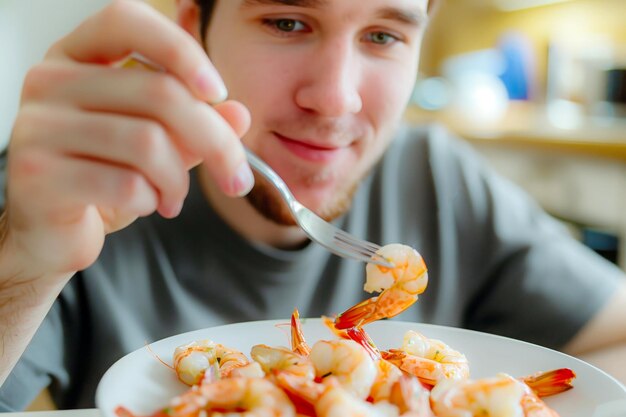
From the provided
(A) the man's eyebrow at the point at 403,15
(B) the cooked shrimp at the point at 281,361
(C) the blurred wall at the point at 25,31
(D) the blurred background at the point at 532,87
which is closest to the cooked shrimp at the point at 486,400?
(B) the cooked shrimp at the point at 281,361

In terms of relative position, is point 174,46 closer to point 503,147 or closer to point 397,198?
point 397,198

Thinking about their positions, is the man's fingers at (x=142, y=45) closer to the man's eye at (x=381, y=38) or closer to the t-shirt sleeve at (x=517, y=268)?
the man's eye at (x=381, y=38)

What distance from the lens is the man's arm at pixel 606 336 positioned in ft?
4.43

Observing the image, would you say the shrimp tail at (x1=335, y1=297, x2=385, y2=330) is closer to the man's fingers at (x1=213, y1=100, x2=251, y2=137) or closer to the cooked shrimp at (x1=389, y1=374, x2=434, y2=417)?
the cooked shrimp at (x1=389, y1=374, x2=434, y2=417)

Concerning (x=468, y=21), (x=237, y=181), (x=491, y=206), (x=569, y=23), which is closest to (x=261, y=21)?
(x=237, y=181)

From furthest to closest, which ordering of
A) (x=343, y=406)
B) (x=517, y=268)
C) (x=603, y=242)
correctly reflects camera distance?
Answer: (x=603, y=242) → (x=517, y=268) → (x=343, y=406)

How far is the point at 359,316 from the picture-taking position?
0.76 meters

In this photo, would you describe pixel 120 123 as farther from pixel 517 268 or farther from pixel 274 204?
pixel 517 268

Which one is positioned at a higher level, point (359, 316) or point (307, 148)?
point (307, 148)

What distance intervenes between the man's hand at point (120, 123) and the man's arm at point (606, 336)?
3.32ft

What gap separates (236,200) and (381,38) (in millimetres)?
456

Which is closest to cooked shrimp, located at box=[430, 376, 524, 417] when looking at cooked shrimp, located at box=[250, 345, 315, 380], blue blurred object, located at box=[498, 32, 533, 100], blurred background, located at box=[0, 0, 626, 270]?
cooked shrimp, located at box=[250, 345, 315, 380]

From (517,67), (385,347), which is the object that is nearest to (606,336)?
(385,347)

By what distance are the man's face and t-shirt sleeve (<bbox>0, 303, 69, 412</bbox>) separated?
513 millimetres
